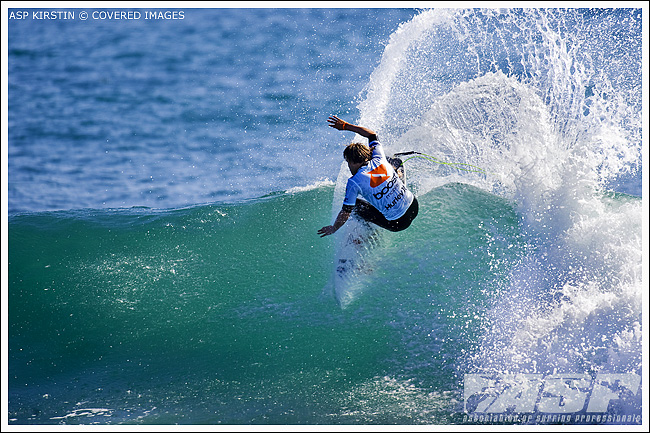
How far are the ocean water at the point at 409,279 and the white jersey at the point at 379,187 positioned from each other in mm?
1181

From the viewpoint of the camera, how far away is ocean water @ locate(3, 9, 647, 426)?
5469 millimetres

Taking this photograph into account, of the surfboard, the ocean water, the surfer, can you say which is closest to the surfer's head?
the surfer

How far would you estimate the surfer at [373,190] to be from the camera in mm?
5484

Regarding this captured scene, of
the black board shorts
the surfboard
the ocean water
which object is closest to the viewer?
the ocean water

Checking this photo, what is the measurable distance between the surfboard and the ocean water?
4.1 inches

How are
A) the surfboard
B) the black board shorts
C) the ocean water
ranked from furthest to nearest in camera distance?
1. the surfboard
2. the black board shorts
3. the ocean water

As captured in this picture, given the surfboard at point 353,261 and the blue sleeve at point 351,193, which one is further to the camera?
the surfboard at point 353,261

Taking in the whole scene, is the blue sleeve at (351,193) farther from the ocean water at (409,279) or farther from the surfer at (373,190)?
the ocean water at (409,279)

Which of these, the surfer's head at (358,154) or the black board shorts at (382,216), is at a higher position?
the surfer's head at (358,154)

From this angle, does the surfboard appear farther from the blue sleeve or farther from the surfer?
the blue sleeve

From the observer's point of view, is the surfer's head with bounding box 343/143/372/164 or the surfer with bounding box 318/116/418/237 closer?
the surfer with bounding box 318/116/418/237

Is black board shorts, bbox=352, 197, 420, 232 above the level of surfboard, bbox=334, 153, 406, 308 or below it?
above

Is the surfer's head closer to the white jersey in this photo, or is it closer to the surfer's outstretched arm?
the white jersey

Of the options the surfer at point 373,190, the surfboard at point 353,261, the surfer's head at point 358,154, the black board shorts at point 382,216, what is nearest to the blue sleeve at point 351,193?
the surfer at point 373,190
